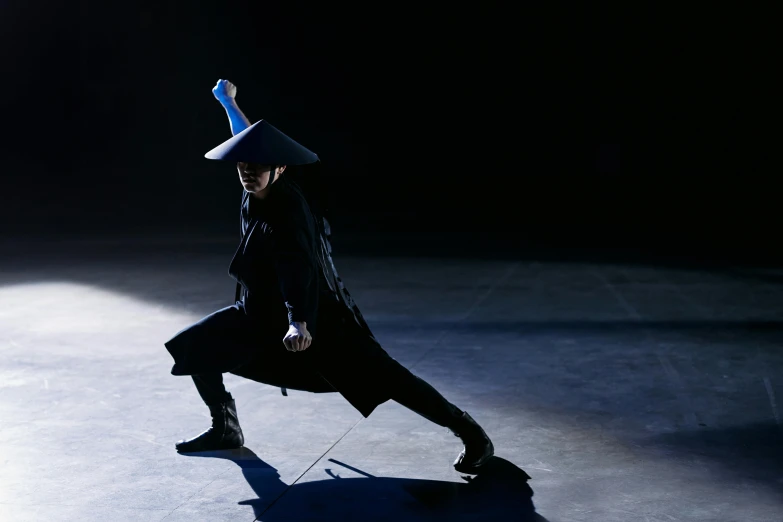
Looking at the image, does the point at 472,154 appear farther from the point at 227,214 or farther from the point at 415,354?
the point at 415,354

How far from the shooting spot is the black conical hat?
10.4ft

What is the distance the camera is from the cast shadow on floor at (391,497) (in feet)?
10.3

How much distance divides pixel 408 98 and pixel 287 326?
600 inches

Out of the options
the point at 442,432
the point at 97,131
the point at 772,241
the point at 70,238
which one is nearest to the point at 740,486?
the point at 442,432

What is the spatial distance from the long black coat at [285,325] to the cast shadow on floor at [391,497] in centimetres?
29

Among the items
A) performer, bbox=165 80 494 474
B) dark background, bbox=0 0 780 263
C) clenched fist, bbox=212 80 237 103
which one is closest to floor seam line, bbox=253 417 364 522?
performer, bbox=165 80 494 474

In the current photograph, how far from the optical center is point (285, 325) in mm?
3455

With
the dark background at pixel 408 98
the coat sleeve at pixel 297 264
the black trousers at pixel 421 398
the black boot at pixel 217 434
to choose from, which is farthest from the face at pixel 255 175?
the dark background at pixel 408 98

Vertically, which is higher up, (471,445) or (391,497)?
(471,445)

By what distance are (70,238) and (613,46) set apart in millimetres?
10894

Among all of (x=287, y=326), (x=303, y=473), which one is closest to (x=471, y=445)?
(x=303, y=473)

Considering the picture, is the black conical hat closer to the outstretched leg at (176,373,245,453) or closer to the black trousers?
the black trousers

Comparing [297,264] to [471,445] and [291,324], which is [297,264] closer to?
[291,324]

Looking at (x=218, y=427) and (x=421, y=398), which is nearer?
(x=421, y=398)
